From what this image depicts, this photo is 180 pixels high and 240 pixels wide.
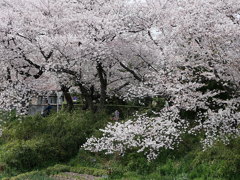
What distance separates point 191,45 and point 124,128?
2.94m

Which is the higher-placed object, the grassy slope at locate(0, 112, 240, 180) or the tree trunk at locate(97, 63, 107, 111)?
the tree trunk at locate(97, 63, 107, 111)

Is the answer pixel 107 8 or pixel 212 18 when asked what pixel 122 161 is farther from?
pixel 107 8

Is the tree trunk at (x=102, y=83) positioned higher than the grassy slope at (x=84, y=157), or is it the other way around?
the tree trunk at (x=102, y=83)

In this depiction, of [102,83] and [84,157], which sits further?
[102,83]

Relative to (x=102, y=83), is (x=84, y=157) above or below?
below

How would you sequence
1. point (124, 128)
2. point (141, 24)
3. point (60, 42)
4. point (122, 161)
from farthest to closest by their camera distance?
point (141, 24)
point (60, 42)
point (122, 161)
point (124, 128)

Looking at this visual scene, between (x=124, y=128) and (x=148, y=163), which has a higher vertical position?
(x=124, y=128)

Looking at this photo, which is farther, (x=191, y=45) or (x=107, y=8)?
(x=107, y=8)

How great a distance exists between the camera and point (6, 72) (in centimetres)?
1414

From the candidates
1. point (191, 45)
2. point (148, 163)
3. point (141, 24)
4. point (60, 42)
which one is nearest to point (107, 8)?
point (141, 24)

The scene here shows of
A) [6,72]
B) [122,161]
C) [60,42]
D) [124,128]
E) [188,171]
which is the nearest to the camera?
[188,171]

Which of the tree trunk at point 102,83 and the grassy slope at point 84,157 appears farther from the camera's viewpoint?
the tree trunk at point 102,83

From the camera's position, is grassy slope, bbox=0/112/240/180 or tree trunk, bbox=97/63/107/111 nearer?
grassy slope, bbox=0/112/240/180

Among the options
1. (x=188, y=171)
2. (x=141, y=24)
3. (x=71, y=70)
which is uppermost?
(x=141, y=24)
